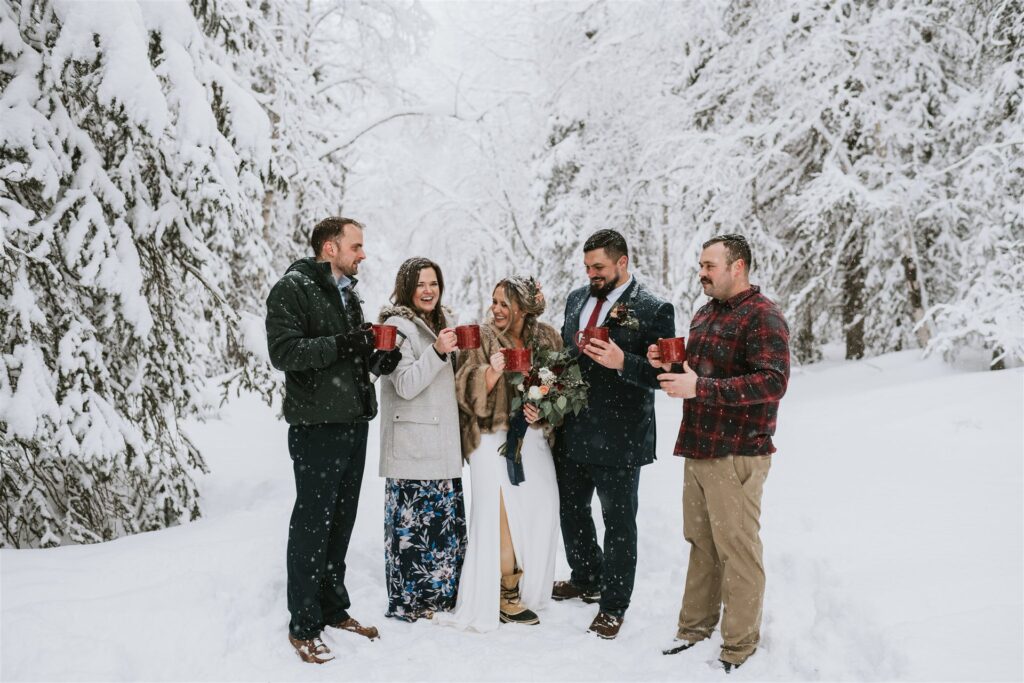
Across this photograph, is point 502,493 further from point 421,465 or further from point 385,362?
point 385,362

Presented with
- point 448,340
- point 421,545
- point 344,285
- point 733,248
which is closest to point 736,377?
point 733,248

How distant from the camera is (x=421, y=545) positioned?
4180mm

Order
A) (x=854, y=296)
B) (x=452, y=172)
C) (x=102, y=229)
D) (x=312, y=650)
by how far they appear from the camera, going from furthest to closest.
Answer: (x=452, y=172) < (x=854, y=296) < (x=102, y=229) < (x=312, y=650)

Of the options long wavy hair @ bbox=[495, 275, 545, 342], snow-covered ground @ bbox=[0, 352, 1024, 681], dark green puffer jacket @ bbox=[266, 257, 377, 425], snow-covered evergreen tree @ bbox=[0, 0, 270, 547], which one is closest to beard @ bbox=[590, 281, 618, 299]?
long wavy hair @ bbox=[495, 275, 545, 342]

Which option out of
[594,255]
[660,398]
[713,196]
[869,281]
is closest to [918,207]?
[869,281]

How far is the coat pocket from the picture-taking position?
4.06 m

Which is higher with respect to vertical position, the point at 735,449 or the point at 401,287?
the point at 401,287

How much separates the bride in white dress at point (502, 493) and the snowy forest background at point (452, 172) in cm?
230

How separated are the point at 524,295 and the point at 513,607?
1.91 meters

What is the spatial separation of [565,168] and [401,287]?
9.79 meters

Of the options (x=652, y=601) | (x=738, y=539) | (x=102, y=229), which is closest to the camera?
(x=738, y=539)

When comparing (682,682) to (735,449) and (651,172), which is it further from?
(651,172)

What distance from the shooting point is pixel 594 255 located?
4.00m

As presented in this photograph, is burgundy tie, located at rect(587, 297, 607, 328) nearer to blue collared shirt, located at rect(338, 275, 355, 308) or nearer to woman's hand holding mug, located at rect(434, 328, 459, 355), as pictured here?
woman's hand holding mug, located at rect(434, 328, 459, 355)
